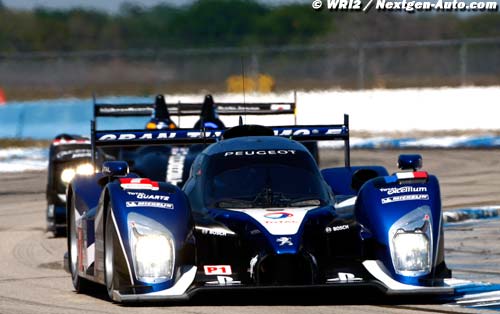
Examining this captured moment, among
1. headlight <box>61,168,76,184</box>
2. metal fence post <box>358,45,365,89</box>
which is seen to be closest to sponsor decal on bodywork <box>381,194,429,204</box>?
headlight <box>61,168,76,184</box>

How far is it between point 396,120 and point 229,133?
763 inches

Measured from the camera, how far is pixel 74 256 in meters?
11.1

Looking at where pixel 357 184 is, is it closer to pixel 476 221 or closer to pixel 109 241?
pixel 109 241

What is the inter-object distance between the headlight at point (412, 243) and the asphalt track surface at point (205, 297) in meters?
0.25

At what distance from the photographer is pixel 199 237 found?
9.14 m

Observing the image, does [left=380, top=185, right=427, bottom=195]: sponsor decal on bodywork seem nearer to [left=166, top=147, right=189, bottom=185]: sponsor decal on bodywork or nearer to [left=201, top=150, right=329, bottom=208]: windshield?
[left=201, top=150, right=329, bottom=208]: windshield

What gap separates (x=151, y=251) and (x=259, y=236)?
2.39 feet

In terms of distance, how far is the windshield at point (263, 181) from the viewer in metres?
9.90

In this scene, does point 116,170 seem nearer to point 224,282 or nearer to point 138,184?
point 138,184

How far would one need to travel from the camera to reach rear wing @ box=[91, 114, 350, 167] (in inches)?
459

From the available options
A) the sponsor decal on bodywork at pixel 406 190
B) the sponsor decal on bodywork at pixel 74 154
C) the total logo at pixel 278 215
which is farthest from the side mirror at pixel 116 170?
the sponsor decal on bodywork at pixel 74 154

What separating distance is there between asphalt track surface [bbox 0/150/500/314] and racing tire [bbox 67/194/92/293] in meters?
0.10

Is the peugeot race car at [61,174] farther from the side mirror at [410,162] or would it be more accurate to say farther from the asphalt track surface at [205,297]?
the side mirror at [410,162]

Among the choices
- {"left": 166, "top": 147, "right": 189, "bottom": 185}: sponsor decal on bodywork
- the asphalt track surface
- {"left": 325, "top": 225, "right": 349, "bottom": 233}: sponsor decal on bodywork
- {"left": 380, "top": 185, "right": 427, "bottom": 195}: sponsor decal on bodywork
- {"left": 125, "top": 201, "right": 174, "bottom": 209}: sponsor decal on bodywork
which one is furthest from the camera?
{"left": 166, "top": 147, "right": 189, "bottom": 185}: sponsor decal on bodywork
